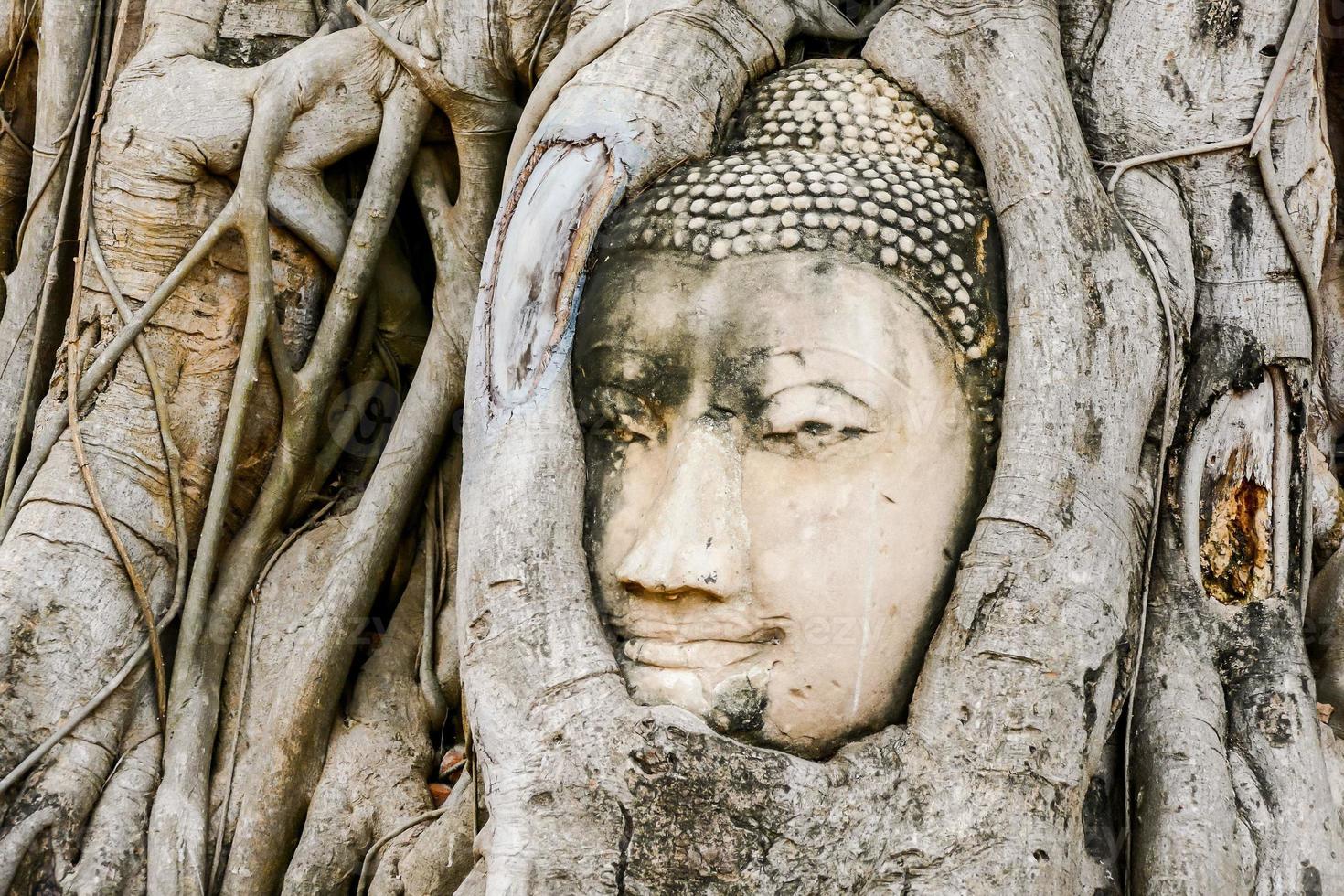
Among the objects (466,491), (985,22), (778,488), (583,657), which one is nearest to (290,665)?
(466,491)

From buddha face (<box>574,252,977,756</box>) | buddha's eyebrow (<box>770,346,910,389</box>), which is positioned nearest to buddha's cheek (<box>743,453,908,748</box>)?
buddha face (<box>574,252,977,756</box>)

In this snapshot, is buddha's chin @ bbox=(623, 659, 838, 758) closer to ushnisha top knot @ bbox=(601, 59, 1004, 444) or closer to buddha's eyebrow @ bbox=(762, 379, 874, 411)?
buddha's eyebrow @ bbox=(762, 379, 874, 411)

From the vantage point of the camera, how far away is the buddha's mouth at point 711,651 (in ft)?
6.02

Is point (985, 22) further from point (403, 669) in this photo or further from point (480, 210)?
point (403, 669)

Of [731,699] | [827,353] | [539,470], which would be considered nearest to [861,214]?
[827,353]

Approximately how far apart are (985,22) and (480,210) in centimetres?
107

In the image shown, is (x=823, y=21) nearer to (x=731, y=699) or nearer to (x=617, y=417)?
(x=617, y=417)

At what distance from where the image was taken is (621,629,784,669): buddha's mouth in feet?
6.02

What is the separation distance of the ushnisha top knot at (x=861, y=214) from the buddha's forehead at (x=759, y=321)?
26 millimetres

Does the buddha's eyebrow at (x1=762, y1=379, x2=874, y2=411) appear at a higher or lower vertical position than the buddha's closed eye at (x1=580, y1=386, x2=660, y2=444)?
higher

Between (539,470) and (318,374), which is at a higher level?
(318,374)

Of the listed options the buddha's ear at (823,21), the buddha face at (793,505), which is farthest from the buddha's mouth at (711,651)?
the buddha's ear at (823,21)

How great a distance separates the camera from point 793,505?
1844mm

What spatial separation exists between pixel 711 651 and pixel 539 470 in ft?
1.17
